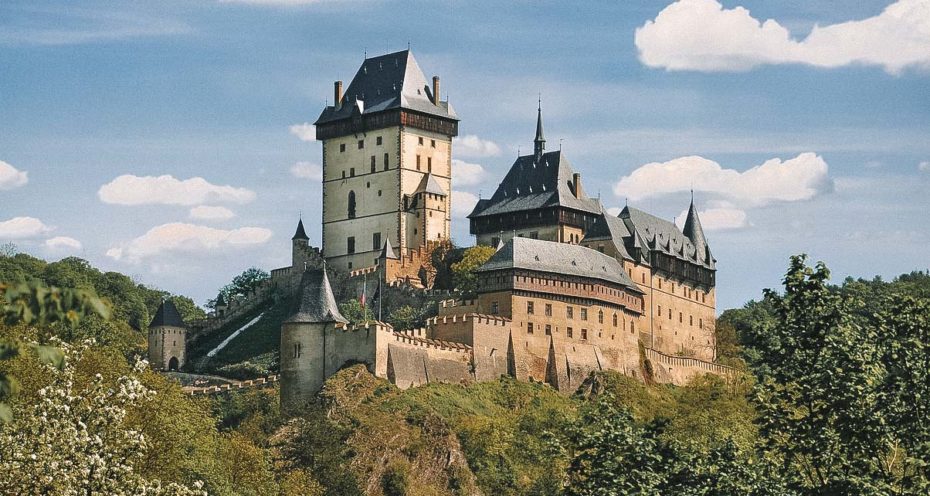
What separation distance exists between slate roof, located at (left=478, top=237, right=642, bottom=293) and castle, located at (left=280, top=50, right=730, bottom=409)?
0.28ft

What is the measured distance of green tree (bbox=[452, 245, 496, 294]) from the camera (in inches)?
3583

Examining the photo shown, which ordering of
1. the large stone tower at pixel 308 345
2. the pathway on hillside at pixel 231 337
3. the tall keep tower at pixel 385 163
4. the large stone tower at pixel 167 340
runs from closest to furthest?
the large stone tower at pixel 308 345
the large stone tower at pixel 167 340
the pathway on hillside at pixel 231 337
the tall keep tower at pixel 385 163

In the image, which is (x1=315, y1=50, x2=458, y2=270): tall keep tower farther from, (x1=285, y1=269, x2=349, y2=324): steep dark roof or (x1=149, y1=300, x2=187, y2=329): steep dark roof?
(x1=285, y1=269, x2=349, y2=324): steep dark roof

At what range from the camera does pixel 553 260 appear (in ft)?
283

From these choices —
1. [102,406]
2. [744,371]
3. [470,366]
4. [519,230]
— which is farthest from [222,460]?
[744,371]

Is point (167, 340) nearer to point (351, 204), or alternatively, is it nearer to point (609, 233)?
point (351, 204)

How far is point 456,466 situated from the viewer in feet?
242

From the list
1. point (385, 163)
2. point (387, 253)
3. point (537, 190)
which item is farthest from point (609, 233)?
point (385, 163)

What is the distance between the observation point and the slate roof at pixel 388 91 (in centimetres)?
9912

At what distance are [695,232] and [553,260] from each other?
2442 cm

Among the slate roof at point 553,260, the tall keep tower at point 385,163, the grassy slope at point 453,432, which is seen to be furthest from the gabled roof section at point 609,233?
the grassy slope at point 453,432

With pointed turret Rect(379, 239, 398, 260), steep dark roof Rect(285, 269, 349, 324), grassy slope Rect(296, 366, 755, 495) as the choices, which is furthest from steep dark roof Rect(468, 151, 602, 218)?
steep dark roof Rect(285, 269, 349, 324)

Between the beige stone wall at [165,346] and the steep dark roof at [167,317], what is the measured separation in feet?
0.83

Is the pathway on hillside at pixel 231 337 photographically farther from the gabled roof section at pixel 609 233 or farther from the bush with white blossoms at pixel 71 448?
the bush with white blossoms at pixel 71 448
